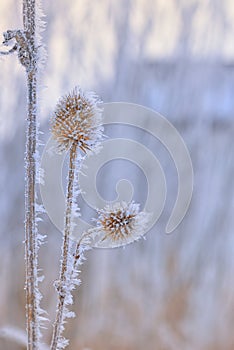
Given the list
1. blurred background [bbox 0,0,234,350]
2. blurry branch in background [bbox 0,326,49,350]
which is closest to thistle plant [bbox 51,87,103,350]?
blurred background [bbox 0,0,234,350]

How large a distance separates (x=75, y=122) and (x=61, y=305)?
0.28 meters

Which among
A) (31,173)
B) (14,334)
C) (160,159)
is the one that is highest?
(160,159)

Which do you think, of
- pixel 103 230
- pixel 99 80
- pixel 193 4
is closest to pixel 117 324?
pixel 103 230

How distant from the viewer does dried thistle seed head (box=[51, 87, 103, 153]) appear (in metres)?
0.53

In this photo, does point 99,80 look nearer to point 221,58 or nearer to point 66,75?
point 66,75

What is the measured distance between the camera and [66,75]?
0.86 metres

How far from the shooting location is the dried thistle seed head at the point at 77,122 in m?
0.53

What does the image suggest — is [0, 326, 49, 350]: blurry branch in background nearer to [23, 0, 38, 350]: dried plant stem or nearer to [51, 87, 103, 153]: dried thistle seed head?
[23, 0, 38, 350]: dried plant stem

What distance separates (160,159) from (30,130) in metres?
0.41

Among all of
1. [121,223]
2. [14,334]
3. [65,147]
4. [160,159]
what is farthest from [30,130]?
[14,334]

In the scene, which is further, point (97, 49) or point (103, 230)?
point (97, 49)

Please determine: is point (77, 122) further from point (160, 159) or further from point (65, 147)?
point (160, 159)

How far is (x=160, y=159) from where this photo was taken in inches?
35.3

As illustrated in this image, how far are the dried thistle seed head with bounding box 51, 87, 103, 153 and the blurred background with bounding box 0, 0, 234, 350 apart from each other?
10.0 inches
